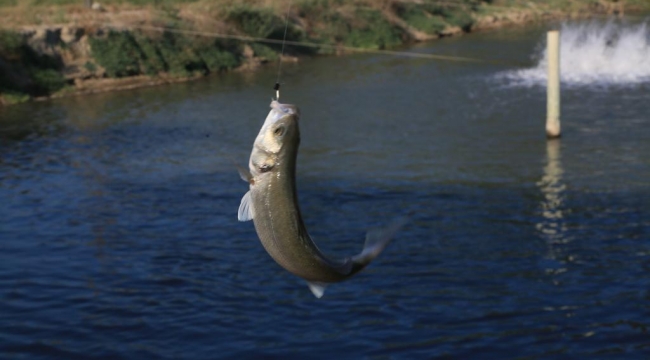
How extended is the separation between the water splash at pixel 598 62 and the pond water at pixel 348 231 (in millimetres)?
2124

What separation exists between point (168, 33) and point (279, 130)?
103 ft

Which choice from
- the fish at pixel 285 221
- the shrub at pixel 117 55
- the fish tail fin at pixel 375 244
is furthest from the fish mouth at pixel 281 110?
the shrub at pixel 117 55

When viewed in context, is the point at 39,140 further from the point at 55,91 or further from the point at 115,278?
the point at 115,278

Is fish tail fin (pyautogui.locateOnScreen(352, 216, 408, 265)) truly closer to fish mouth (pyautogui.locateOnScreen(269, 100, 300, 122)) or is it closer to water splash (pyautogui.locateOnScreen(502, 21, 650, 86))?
fish mouth (pyautogui.locateOnScreen(269, 100, 300, 122))

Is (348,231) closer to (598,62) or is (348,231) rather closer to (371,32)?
(598,62)

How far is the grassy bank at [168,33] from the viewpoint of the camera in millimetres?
31375

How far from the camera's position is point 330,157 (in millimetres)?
20453

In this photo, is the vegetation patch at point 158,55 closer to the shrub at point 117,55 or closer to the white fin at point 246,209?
the shrub at point 117,55

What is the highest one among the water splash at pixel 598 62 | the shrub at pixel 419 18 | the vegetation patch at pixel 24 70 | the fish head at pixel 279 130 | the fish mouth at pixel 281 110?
the fish mouth at pixel 281 110

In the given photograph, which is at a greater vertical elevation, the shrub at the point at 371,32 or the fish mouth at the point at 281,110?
the fish mouth at the point at 281,110

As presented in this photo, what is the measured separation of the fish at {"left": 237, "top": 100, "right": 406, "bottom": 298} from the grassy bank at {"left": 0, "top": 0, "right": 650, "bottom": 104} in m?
25.2

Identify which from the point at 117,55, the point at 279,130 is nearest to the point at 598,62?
the point at 117,55

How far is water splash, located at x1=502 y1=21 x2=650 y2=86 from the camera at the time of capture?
2947 cm

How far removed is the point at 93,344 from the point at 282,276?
2791 millimetres
